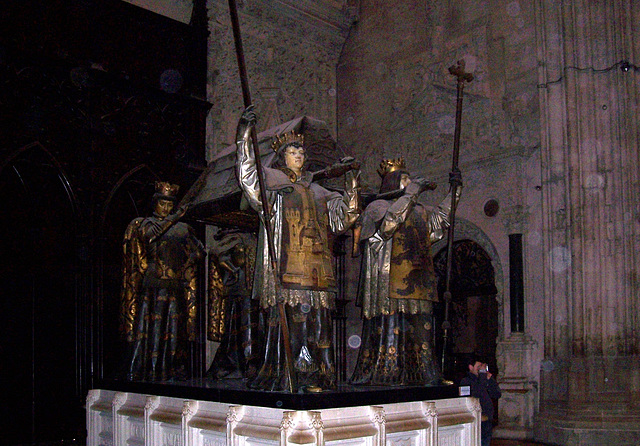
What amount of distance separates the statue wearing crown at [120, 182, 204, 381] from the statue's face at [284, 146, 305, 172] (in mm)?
1586

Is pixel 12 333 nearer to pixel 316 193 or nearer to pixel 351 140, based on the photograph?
pixel 316 193

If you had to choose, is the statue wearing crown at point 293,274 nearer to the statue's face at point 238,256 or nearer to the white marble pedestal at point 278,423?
the white marble pedestal at point 278,423

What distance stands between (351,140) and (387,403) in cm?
847

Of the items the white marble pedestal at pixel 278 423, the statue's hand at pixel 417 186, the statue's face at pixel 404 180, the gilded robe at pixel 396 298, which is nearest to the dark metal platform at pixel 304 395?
the white marble pedestal at pixel 278 423

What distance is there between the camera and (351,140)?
13.1m

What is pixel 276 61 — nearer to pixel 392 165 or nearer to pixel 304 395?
pixel 392 165

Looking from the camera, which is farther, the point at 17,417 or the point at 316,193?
the point at 17,417

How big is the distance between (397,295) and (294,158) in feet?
4.71

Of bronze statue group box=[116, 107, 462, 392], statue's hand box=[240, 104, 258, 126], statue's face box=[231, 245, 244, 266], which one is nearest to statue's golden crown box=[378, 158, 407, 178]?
bronze statue group box=[116, 107, 462, 392]

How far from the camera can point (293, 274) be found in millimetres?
5246

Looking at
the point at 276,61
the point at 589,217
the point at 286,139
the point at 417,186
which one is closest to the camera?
the point at 286,139

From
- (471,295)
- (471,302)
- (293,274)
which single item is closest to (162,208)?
(293,274)

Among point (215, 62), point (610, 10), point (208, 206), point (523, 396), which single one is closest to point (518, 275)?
point (523, 396)

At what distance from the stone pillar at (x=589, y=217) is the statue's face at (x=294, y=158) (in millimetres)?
4932
